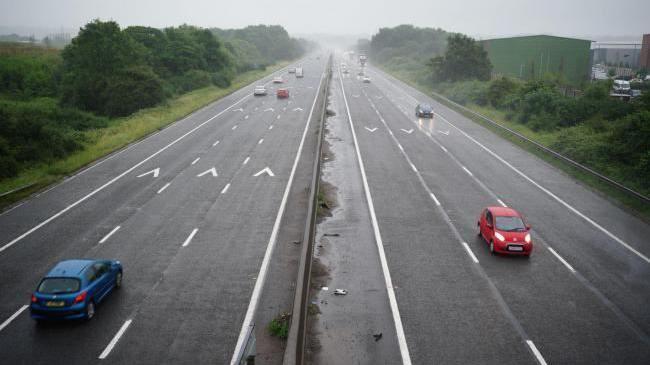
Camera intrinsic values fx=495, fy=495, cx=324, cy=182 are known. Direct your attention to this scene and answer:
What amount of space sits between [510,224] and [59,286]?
14960 mm

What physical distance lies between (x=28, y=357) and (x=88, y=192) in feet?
49.4

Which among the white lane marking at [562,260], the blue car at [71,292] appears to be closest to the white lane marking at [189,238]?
the blue car at [71,292]

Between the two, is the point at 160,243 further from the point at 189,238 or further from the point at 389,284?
the point at 389,284

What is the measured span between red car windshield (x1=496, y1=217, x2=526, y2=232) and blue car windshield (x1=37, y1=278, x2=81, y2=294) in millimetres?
14042

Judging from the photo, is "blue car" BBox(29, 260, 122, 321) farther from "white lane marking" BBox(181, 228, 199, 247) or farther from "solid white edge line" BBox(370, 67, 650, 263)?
"solid white edge line" BBox(370, 67, 650, 263)

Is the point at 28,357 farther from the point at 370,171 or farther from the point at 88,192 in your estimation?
the point at 370,171

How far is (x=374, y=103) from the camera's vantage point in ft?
203

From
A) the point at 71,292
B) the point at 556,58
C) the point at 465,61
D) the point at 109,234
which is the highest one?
the point at 556,58

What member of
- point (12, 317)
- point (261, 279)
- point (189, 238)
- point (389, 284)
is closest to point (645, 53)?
point (389, 284)

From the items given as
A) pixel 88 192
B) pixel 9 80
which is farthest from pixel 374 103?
pixel 9 80

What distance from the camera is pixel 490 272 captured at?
1673cm

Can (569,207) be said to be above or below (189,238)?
below

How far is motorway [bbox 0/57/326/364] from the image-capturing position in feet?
40.6

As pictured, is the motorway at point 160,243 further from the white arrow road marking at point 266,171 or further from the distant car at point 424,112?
the distant car at point 424,112
